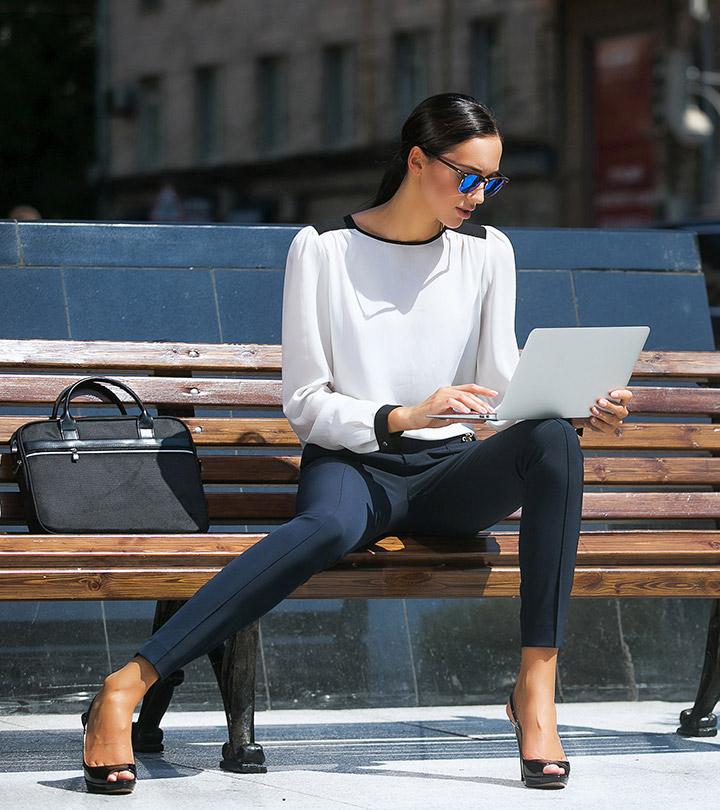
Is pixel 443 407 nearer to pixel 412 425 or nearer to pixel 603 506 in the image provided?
pixel 412 425

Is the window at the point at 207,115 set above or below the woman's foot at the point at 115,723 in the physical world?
above

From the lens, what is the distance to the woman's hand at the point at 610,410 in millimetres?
4441

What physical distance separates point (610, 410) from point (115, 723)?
136 cm

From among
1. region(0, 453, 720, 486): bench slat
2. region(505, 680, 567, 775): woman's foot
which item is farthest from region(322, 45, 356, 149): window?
region(505, 680, 567, 775): woman's foot

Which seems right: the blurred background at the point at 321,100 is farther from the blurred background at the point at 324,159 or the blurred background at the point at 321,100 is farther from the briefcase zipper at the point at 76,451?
the briefcase zipper at the point at 76,451

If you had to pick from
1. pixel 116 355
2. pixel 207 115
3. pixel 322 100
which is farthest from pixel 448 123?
pixel 207 115

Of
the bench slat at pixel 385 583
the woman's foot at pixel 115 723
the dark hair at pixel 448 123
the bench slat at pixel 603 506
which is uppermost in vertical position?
the dark hair at pixel 448 123

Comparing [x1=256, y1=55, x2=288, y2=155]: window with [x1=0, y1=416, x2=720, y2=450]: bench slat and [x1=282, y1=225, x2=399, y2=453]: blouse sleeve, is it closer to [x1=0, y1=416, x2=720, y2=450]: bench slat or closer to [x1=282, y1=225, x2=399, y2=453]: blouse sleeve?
[x1=0, y1=416, x2=720, y2=450]: bench slat

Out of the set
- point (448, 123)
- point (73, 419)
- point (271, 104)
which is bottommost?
point (73, 419)

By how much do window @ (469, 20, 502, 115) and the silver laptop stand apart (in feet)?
100

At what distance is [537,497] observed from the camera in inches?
169

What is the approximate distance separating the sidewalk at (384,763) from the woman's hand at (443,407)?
828 millimetres

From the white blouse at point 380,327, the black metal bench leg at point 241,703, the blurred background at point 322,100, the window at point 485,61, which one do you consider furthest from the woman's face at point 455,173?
the window at point 485,61

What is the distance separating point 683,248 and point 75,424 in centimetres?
280
